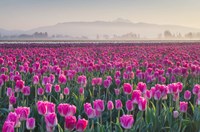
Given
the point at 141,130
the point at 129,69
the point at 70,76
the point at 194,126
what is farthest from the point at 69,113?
the point at 129,69

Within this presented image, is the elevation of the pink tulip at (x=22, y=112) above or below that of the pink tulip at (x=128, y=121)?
above

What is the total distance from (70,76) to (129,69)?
1.40m

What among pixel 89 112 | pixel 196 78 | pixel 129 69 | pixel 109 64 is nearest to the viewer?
pixel 89 112

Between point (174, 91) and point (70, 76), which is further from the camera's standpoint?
point (70, 76)

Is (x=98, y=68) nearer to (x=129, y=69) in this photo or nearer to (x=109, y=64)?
(x=109, y=64)

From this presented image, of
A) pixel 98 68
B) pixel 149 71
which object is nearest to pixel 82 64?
pixel 98 68

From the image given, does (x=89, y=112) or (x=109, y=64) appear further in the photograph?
(x=109, y=64)

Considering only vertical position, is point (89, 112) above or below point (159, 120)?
above

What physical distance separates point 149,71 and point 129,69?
2.55ft

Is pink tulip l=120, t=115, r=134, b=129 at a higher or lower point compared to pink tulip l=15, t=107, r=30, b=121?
lower

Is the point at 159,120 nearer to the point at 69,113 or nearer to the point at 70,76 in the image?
the point at 69,113

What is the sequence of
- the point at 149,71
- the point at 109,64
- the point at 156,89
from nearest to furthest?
the point at 156,89, the point at 149,71, the point at 109,64

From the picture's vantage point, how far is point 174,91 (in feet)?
15.5

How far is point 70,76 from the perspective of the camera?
7.23 m
